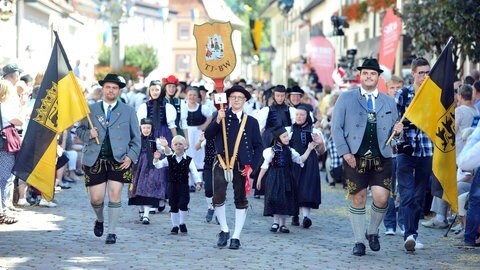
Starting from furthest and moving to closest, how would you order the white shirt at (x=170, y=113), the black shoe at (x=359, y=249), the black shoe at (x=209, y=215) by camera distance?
the white shirt at (x=170, y=113) → the black shoe at (x=209, y=215) → the black shoe at (x=359, y=249)

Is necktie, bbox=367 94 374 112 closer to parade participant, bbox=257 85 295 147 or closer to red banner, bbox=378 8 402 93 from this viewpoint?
parade participant, bbox=257 85 295 147

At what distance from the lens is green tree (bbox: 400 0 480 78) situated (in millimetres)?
18047

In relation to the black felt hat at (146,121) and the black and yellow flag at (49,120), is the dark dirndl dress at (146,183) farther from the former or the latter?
the black and yellow flag at (49,120)

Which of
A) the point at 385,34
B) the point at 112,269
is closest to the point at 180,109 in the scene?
the point at 385,34

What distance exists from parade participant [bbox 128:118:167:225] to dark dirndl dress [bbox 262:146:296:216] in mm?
1506

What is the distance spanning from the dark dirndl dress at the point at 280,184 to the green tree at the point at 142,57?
6746cm

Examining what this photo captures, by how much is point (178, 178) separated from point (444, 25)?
7.91 metres

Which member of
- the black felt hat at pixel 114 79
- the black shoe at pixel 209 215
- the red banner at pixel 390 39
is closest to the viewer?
the black felt hat at pixel 114 79

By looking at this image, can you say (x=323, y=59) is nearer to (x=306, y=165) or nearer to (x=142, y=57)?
(x=306, y=165)

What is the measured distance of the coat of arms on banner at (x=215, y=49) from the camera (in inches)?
492

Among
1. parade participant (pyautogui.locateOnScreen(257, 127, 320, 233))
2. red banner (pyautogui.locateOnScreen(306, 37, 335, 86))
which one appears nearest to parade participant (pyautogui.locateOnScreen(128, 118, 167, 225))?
parade participant (pyautogui.locateOnScreen(257, 127, 320, 233))

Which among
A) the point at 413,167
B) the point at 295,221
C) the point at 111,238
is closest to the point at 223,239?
the point at 111,238

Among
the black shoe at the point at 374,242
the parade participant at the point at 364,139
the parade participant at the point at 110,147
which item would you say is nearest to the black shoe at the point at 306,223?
the black shoe at the point at 374,242

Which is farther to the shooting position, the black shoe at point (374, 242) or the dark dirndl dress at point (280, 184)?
the dark dirndl dress at point (280, 184)
